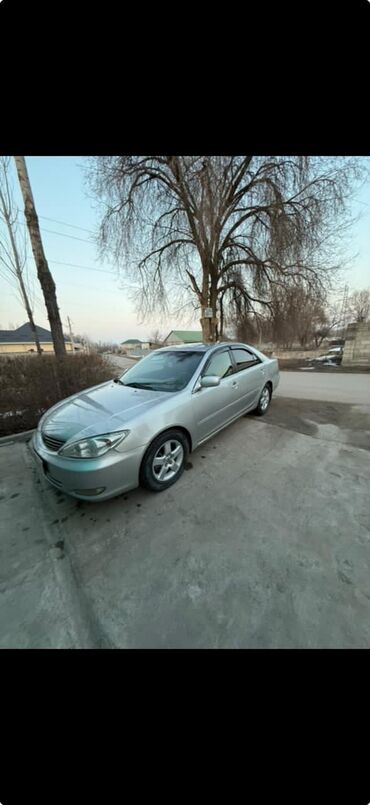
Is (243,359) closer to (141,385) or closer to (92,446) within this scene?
(141,385)

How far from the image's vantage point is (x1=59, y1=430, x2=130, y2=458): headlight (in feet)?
6.51

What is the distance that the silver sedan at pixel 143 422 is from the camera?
2002 millimetres

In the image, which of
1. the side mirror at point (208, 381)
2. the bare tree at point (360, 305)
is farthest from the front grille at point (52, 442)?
the bare tree at point (360, 305)

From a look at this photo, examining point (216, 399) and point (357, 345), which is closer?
point (216, 399)

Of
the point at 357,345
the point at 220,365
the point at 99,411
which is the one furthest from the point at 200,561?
the point at 357,345

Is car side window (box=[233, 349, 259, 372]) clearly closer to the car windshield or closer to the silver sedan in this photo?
the silver sedan

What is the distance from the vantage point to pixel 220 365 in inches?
131

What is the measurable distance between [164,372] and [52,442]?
1521 millimetres

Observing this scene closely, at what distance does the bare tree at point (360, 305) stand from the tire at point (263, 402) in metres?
36.7

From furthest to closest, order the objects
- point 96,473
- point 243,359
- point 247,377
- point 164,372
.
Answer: point 243,359 → point 247,377 → point 164,372 → point 96,473

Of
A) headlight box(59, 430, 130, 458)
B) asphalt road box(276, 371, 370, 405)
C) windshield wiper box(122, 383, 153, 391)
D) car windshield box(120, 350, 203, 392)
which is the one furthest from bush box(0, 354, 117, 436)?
asphalt road box(276, 371, 370, 405)

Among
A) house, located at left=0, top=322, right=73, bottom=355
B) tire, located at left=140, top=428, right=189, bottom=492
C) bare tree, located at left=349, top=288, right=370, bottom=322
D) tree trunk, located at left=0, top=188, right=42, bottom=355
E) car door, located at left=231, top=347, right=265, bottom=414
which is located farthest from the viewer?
bare tree, located at left=349, top=288, right=370, bottom=322
